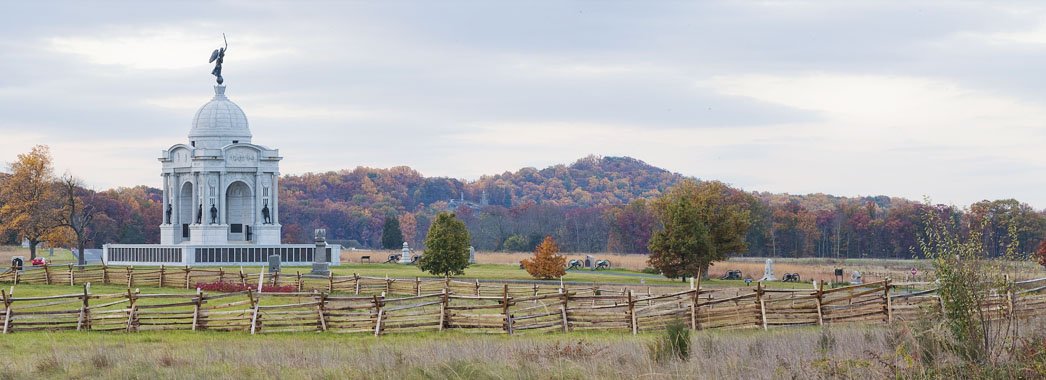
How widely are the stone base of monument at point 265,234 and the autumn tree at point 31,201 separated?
13.5 meters

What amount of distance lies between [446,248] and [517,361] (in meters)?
34.9

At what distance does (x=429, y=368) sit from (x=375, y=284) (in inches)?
1019

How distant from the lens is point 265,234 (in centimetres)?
7775

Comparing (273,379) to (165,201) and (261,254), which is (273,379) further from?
(165,201)

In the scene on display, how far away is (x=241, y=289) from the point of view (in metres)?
41.1

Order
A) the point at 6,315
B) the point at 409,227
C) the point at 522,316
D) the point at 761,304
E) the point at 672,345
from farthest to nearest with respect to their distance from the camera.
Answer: the point at 409,227, the point at 6,315, the point at 522,316, the point at 761,304, the point at 672,345

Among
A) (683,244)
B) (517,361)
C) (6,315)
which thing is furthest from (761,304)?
(683,244)

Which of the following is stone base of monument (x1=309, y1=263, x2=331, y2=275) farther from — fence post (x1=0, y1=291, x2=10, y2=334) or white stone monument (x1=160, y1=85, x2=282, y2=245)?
white stone monument (x1=160, y1=85, x2=282, y2=245)

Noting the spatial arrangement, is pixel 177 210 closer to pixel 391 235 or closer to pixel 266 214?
pixel 266 214

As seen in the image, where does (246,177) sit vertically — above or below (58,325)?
above

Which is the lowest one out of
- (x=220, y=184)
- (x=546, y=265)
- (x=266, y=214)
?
(x=546, y=265)

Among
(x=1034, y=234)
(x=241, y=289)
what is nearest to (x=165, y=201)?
(x=241, y=289)

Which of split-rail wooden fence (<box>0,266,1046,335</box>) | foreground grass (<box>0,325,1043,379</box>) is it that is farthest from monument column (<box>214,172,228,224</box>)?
foreground grass (<box>0,325,1043,379</box>)

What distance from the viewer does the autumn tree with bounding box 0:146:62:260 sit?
236 feet
